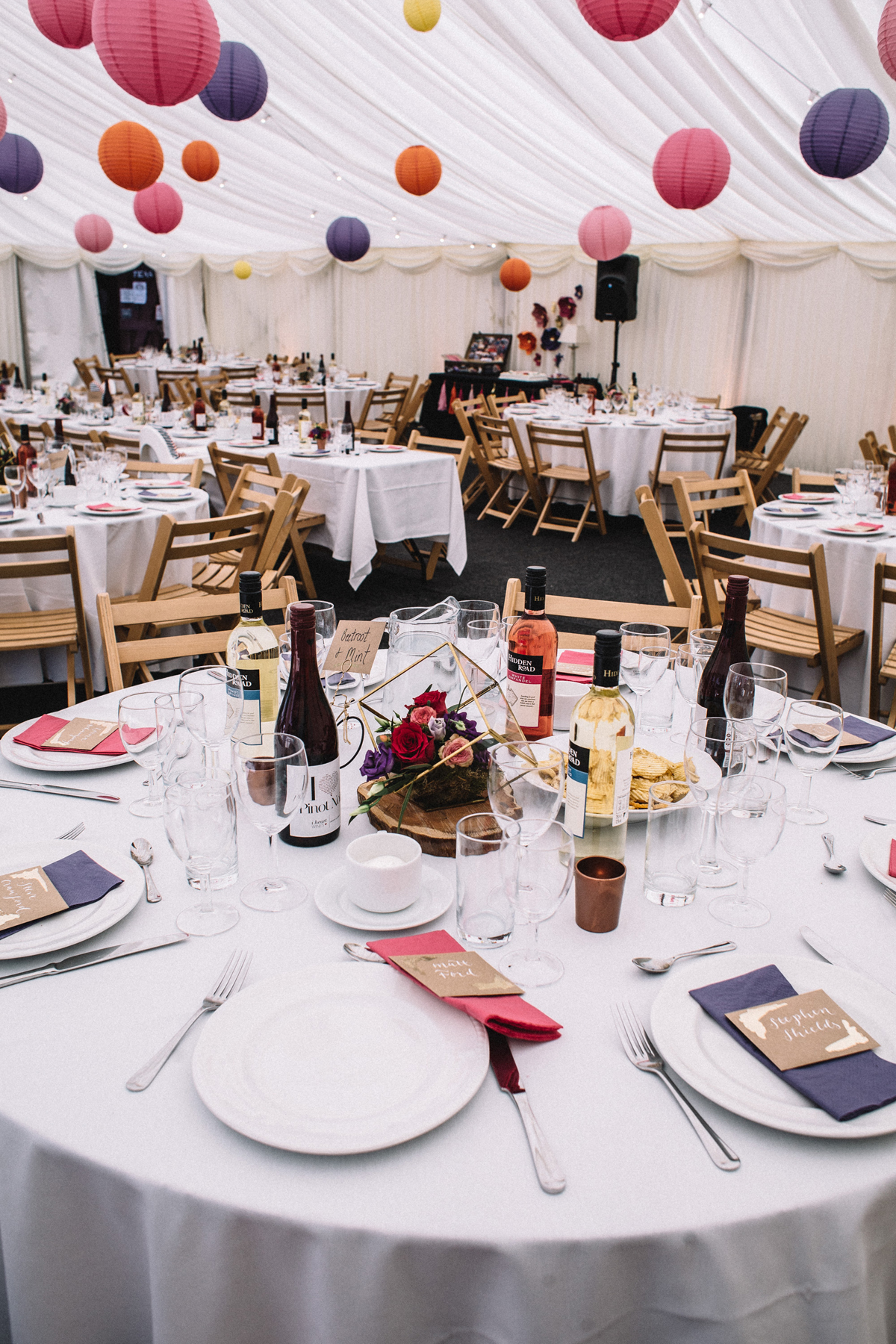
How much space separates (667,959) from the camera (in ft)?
3.45

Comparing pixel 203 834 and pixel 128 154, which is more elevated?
pixel 128 154

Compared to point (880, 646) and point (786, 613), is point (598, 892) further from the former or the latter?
point (786, 613)

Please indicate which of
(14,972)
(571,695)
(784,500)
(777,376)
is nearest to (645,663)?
(571,695)

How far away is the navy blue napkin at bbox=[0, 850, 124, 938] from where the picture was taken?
1.14 meters

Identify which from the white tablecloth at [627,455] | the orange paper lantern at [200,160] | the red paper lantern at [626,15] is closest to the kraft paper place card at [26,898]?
the red paper lantern at [626,15]

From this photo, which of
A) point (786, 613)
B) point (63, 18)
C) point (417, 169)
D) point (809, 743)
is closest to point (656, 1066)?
point (809, 743)

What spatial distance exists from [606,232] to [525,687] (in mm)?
8586

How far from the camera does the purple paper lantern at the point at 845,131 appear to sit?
196 inches

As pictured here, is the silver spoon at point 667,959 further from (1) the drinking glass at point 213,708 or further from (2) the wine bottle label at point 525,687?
(1) the drinking glass at point 213,708

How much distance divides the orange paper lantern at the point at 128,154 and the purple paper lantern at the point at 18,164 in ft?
10.0

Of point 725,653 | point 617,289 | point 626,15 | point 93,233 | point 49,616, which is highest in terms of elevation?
point 93,233

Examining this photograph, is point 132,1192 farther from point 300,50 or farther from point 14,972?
point 300,50

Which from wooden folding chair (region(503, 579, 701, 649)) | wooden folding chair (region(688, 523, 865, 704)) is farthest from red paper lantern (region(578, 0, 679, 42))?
wooden folding chair (region(503, 579, 701, 649))

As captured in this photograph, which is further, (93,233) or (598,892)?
(93,233)
